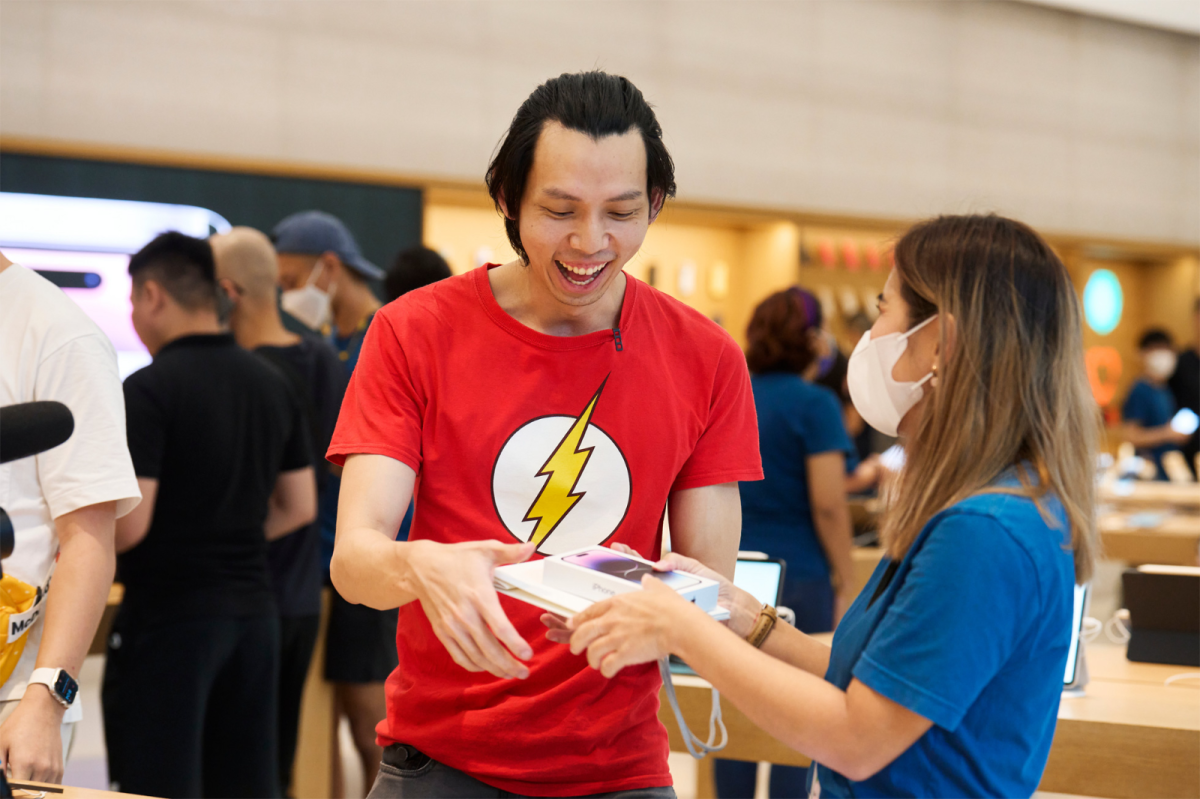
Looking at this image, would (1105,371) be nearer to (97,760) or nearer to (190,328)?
(97,760)

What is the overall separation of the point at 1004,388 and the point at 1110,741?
1.24m

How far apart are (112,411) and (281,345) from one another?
1.55 metres

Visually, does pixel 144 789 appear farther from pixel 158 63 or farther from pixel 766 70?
pixel 766 70

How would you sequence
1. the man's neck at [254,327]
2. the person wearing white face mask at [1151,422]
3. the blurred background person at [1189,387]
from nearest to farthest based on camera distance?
the man's neck at [254,327] < the person wearing white face mask at [1151,422] < the blurred background person at [1189,387]

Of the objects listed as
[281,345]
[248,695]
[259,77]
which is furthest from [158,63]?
[248,695]

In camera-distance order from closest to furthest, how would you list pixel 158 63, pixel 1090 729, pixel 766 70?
pixel 1090 729 < pixel 158 63 < pixel 766 70

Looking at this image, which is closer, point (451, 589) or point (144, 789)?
point (451, 589)

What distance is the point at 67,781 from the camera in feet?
11.8

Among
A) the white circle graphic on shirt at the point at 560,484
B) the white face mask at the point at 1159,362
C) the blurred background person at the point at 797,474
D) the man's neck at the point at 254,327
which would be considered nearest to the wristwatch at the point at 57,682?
the white circle graphic on shirt at the point at 560,484

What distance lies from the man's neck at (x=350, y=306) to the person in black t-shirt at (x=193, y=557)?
0.99 metres

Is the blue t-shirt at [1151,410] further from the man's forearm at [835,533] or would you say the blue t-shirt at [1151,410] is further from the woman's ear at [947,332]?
the woman's ear at [947,332]

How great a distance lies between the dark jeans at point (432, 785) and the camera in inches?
53.6

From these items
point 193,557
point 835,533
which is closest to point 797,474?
point 835,533

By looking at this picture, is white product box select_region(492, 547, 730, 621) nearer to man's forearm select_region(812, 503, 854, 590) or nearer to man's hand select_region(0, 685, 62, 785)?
man's hand select_region(0, 685, 62, 785)
